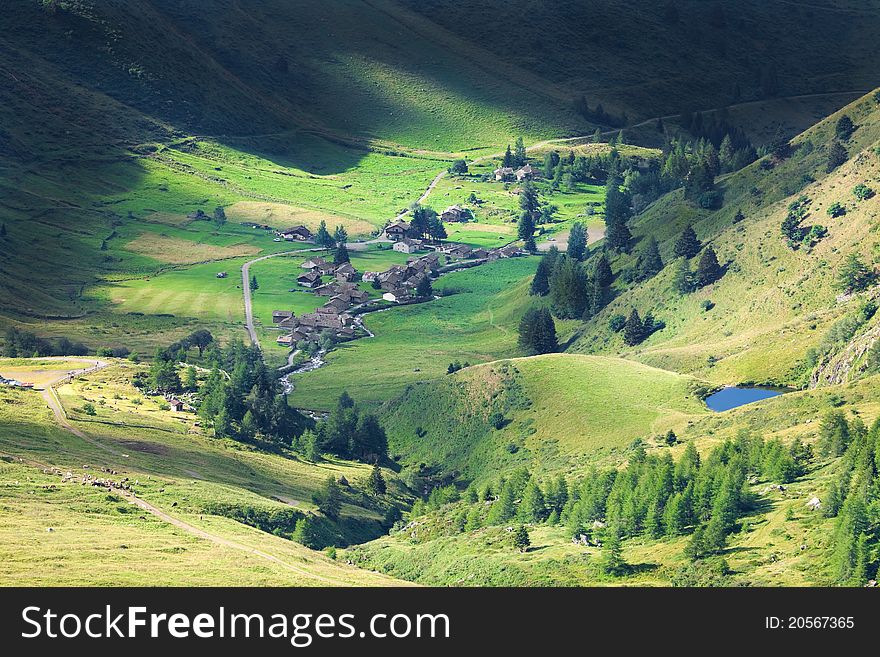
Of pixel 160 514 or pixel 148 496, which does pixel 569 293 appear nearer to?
pixel 148 496

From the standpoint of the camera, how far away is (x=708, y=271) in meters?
175

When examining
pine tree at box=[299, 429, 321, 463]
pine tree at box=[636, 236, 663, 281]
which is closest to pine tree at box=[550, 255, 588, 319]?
pine tree at box=[636, 236, 663, 281]

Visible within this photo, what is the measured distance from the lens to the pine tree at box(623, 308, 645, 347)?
172m

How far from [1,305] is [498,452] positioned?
104 metres

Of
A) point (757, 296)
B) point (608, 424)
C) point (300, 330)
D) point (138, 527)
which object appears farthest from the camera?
point (300, 330)

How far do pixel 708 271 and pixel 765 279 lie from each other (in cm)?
1104

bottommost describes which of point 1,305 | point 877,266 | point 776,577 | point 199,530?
point 776,577

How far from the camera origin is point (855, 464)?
264 feet

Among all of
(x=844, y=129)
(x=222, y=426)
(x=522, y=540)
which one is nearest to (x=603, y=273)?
(x=844, y=129)

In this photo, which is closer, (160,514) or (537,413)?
(160,514)

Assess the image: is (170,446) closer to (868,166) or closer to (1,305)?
(1,305)

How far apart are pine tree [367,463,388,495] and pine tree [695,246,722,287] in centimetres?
7135

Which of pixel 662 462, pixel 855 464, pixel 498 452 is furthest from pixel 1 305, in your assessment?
pixel 855 464

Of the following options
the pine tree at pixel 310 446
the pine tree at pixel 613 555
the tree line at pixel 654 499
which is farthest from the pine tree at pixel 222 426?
the pine tree at pixel 613 555
